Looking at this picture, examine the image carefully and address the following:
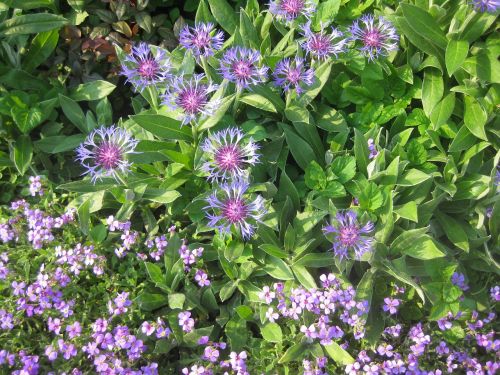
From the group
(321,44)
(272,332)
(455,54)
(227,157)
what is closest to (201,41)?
(321,44)

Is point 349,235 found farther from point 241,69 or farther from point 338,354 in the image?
point 241,69

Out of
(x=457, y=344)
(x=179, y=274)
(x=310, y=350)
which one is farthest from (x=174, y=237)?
(x=457, y=344)

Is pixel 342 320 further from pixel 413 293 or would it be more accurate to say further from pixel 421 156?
pixel 421 156

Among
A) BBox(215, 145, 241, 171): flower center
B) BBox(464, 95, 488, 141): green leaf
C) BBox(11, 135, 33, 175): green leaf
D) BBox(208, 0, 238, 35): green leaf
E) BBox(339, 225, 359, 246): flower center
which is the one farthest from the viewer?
BBox(208, 0, 238, 35): green leaf

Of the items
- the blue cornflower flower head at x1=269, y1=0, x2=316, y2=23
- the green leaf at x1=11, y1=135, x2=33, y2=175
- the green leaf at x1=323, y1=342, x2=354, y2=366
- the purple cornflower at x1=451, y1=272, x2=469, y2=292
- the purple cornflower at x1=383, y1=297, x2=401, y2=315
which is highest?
the blue cornflower flower head at x1=269, y1=0, x2=316, y2=23

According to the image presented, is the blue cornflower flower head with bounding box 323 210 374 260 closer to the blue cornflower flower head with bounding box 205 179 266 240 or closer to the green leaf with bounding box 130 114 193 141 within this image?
the blue cornflower flower head with bounding box 205 179 266 240

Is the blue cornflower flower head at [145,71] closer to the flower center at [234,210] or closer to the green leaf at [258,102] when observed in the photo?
the green leaf at [258,102]

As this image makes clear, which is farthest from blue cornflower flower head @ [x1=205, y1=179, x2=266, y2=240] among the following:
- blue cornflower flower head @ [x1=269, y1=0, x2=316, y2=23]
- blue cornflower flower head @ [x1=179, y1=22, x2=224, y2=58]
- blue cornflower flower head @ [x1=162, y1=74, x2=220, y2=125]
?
blue cornflower flower head @ [x1=269, y1=0, x2=316, y2=23]
